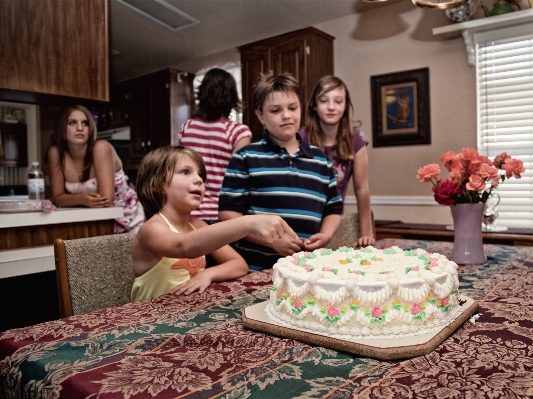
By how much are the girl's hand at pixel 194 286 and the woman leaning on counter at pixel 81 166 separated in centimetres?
131

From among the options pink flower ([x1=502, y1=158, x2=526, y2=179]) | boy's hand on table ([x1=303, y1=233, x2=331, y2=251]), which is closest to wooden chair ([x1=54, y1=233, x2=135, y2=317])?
boy's hand on table ([x1=303, y1=233, x2=331, y2=251])

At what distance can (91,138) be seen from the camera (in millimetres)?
2432

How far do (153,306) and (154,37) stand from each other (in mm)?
4304

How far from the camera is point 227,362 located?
69 centimetres

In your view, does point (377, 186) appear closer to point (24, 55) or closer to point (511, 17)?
point (511, 17)

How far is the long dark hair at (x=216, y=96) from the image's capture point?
2271mm

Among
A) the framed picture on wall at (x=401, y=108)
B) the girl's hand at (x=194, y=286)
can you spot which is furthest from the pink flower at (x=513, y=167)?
the framed picture on wall at (x=401, y=108)

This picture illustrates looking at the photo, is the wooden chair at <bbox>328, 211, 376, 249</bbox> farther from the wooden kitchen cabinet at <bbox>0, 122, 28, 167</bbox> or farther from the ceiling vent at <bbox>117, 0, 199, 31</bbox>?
the wooden kitchen cabinet at <bbox>0, 122, 28, 167</bbox>

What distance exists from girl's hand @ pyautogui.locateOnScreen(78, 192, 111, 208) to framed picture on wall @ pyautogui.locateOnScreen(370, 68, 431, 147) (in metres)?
2.51

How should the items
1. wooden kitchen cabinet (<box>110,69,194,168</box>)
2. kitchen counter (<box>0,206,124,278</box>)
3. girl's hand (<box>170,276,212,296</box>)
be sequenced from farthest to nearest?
wooden kitchen cabinet (<box>110,69,194,168</box>)
kitchen counter (<box>0,206,124,278</box>)
girl's hand (<box>170,276,212,296</box>)

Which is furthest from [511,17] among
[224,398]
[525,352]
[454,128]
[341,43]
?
[224,398]

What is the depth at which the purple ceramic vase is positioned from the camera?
1495 mm

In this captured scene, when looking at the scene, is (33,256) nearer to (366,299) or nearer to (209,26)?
(366,299)

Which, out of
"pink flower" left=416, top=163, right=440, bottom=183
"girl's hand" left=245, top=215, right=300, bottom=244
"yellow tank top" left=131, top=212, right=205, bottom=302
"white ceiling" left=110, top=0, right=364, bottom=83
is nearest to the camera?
"girl's hand" left=245, top=215, right=300, bottom=244
